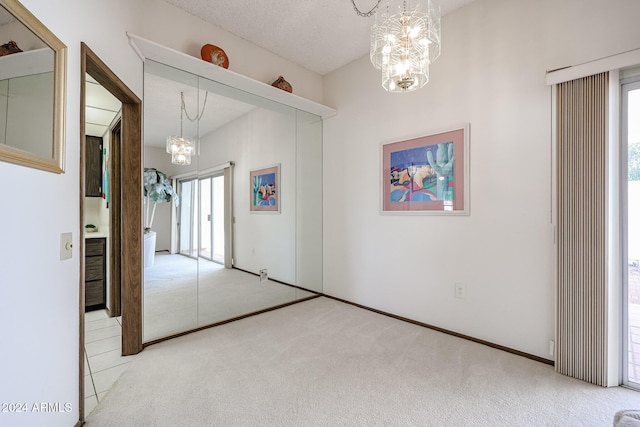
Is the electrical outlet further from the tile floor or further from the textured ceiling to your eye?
the tile floor

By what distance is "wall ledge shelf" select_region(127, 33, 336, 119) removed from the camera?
2.22 metres

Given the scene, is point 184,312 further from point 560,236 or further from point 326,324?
point 560,236

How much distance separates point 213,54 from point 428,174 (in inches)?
90.5

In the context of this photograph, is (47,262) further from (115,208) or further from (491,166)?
(491,166)

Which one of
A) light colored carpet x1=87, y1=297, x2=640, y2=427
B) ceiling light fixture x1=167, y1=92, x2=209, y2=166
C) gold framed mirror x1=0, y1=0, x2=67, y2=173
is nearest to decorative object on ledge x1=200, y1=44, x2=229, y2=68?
ceiling light fixture x1=167, y1=92, x2=209, y2=166

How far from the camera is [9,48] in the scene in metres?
1.03

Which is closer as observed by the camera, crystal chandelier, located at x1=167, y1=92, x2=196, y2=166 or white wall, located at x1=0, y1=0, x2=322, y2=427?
white wall, located at x1=0, y1=0, x2=322, y2=427

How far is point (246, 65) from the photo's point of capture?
3041 millimetres

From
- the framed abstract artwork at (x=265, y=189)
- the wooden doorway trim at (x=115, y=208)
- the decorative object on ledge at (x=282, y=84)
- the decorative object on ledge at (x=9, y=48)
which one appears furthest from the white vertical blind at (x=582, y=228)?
the wooden doorway trim at (x=115, y=208)

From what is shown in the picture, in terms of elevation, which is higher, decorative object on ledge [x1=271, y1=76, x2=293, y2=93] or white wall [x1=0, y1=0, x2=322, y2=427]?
decorative object on ledge [x1=271, y1=76, x2=293, y2=93]

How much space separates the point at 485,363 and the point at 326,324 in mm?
1402

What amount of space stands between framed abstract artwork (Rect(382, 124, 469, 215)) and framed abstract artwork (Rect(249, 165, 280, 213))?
129cm

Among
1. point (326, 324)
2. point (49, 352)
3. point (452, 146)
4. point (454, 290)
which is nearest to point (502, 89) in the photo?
point (452, 146)

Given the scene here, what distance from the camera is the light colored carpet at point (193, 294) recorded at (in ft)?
8.17
